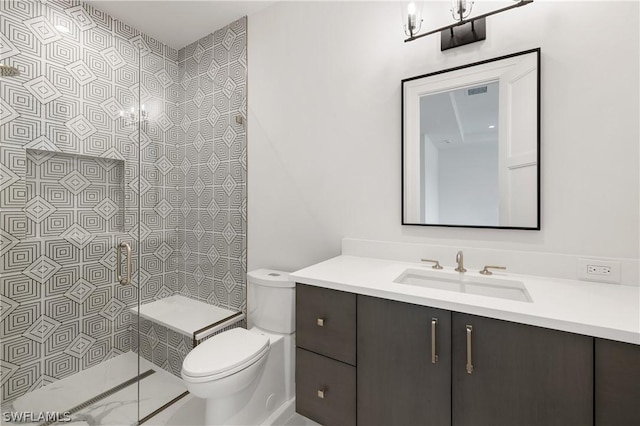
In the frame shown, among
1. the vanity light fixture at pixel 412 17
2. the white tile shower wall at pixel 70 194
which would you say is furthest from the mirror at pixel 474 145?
the white tile shower wall at pixel 70 194

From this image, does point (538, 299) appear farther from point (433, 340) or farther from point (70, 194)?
point (70, 194)

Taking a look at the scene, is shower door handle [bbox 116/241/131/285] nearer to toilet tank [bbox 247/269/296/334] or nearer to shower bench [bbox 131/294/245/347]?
shower bench [bbox 131/294/245/347]

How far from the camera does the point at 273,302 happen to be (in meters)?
1.73

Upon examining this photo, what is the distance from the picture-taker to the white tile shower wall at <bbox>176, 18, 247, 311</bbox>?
2.04 metres

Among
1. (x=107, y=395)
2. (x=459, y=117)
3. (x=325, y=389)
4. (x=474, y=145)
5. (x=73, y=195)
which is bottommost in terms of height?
(x=107, y=395)

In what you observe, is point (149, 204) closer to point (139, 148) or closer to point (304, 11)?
point (139, 148)

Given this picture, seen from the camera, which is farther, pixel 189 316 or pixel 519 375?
pixel 189 316

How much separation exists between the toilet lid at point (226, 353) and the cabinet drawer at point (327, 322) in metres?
0.30

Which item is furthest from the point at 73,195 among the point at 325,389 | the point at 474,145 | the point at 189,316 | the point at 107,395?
Answer: the point at 474,145

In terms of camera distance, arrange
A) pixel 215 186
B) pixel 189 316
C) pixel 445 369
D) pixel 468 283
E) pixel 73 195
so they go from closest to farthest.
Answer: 1. pixel 445 369
2. pixel 468 283
3. pixel 73 195
4. pixel 189 316
5. pixel 215 186

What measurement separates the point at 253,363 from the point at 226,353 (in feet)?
0.47

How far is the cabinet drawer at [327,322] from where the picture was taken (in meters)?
1.18

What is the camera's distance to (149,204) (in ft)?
5.93

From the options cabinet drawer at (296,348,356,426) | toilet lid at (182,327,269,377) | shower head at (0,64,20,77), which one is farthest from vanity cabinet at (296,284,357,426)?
shower head at (0,64,20,77)
